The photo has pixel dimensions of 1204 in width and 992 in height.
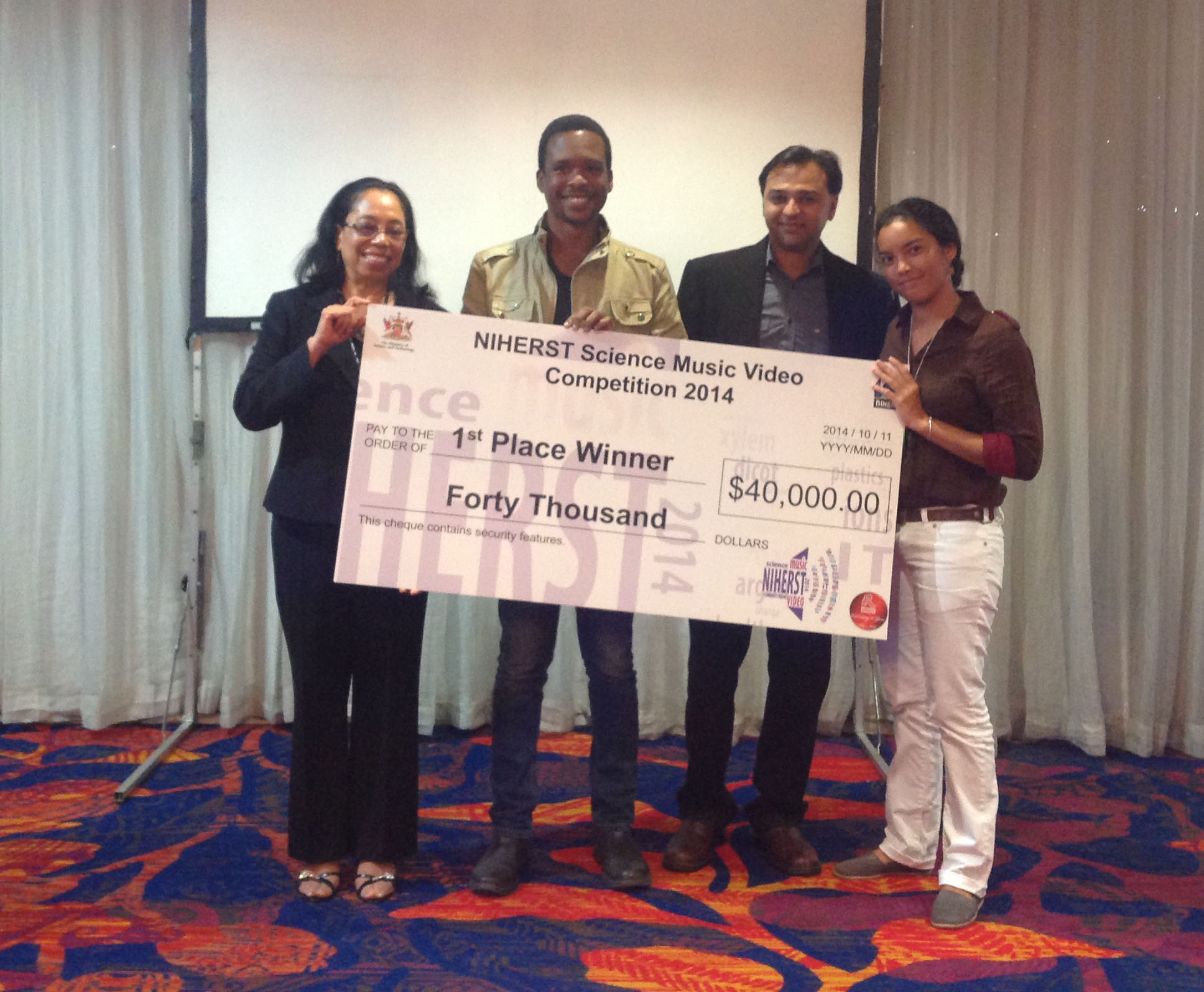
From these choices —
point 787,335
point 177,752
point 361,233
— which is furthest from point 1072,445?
Result: point 177,752

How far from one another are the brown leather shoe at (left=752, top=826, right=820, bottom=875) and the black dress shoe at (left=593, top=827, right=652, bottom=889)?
30cm

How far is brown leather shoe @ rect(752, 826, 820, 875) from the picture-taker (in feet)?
7.29

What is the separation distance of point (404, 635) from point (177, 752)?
4.40 ft

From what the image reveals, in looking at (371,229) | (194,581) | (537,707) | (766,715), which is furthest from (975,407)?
(194,581)

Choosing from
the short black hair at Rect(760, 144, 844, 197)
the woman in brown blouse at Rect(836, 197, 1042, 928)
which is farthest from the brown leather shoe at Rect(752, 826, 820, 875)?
the short black hair at Rect(760, 144, 844, 197)

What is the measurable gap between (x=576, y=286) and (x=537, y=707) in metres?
0.94

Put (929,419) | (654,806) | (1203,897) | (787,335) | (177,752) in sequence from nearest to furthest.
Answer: (929,419), (1203,897), (787,335), (654,806), (177,752)

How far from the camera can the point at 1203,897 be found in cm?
214

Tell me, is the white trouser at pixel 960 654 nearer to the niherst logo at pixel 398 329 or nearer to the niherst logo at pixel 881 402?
the niherst logo at pixel 881 402

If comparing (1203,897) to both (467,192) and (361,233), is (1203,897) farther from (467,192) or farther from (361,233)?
(467,192)

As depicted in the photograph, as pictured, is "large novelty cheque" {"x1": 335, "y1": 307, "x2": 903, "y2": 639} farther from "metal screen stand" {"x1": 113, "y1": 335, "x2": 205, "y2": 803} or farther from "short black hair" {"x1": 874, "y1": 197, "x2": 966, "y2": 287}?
"metal screen stand" {"x1": 113, "y1": 335, "x2": 205, "y2": 803}

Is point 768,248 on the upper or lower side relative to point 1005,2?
lower

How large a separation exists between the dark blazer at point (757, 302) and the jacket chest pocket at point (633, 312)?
189mm

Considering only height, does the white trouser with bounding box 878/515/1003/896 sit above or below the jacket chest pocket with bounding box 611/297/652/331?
below
